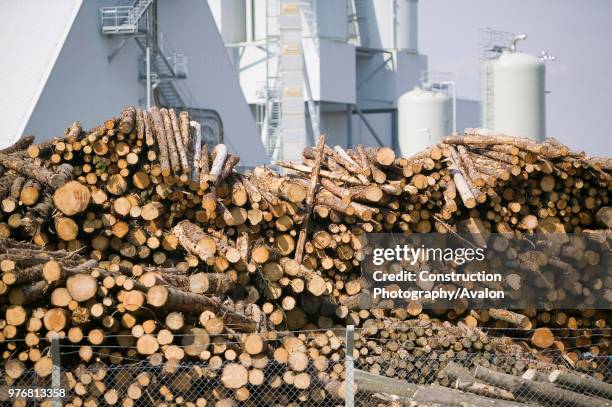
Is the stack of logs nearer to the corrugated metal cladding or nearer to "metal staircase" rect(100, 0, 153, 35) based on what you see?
the corrugated metal cladding

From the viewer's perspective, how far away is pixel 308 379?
8.42 m

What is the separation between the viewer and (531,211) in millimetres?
11391

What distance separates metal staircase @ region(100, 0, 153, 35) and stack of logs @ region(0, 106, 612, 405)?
1713 centimetres

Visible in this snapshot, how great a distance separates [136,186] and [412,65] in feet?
125

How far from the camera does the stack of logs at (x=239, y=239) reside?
8055mm

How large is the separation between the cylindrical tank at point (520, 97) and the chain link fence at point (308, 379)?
2666cm

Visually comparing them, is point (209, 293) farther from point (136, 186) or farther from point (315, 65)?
point (315, 65)

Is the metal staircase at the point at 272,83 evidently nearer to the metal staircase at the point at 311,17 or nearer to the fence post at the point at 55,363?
the metal staircase at the point at 311,17

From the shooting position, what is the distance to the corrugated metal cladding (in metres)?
24.4

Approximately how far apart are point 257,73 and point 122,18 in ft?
43.4

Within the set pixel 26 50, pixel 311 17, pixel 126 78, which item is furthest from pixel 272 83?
pixel 26 50

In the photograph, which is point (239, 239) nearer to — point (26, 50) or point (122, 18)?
point (26, 50)

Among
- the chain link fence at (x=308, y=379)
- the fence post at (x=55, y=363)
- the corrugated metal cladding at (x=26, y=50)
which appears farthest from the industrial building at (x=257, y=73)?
the fence post at (x=55, y=363)

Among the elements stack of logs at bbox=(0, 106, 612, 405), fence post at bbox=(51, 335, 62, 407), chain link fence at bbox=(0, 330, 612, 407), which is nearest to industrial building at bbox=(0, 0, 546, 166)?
stack of logs at bbox=(0, 106, 612, 405)
